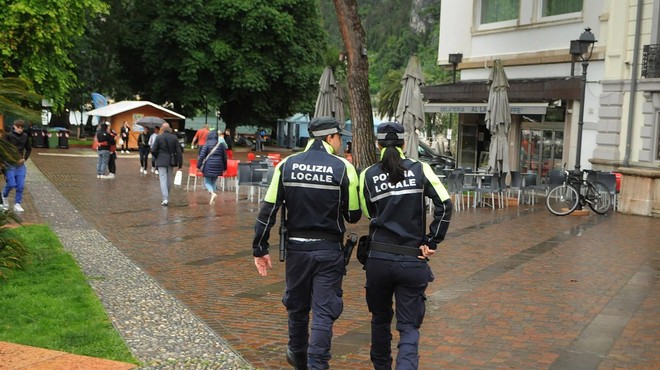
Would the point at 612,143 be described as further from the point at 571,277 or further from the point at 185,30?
the point at 185,30

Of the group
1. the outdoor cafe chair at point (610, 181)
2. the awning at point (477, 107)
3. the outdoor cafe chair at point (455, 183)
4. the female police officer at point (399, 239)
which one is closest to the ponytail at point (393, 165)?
the female police officer at point (399, 239)

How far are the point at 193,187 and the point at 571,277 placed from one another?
13.6m

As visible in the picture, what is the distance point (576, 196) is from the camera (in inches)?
650

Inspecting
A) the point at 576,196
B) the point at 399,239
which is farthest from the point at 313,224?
the point at 576,196

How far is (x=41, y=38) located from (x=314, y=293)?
92.8 feet

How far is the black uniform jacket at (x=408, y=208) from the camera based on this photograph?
16.6ft

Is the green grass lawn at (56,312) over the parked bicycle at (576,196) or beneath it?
beneath

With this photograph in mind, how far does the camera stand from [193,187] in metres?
21.1

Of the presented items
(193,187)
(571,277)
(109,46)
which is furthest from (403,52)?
(571,277)

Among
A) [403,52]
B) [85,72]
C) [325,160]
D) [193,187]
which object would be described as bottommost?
[193,187]

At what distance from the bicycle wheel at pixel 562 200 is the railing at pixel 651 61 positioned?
18.9ft

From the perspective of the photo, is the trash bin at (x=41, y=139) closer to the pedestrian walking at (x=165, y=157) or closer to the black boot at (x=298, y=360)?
the pedestrian walking at (x=165, y=157)

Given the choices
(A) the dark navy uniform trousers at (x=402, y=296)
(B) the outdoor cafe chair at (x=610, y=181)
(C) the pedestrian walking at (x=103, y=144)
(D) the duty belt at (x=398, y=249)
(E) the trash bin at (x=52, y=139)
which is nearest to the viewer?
(A) the dark navy uniform trousers at (x=402, y=296)

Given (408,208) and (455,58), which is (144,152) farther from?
(408,208)
